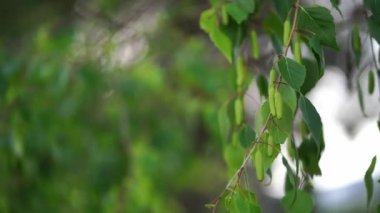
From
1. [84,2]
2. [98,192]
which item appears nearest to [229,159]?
[98,192]

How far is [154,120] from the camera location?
3164 millimetres

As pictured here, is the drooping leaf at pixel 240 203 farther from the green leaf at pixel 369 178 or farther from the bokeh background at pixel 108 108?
the bokeh background at pixel 108 108

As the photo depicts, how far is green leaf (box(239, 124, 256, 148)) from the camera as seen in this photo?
49.0 inches

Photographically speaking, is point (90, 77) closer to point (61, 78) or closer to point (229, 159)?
point (61, 78)

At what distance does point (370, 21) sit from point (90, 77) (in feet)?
5.31

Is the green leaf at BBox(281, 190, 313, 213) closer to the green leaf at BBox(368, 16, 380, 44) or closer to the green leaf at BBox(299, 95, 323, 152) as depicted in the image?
the green leaf at BBox(299, 95, 323, 152)

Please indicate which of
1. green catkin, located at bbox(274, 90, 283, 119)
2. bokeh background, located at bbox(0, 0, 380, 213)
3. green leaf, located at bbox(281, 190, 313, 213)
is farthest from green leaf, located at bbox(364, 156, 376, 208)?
bokeh background, located at bbox(0, 0, 380, 213)

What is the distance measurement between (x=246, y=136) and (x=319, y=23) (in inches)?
10.7

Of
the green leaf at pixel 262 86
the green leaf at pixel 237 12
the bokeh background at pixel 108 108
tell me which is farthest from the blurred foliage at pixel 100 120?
the green leaf at pixel 237 12

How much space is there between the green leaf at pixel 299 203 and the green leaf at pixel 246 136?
165 mm

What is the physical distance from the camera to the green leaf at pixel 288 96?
1032 mm

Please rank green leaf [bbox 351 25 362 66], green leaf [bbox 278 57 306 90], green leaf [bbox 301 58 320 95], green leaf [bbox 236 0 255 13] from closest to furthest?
green leaf [bbox 278 57 306 90], green leaf [bbox 301 58 320 95], green leaf [bbox 236 0 255 13], green leaf [bbox 351 25 362 66]

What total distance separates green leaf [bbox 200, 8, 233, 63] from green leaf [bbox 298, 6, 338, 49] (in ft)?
0.93

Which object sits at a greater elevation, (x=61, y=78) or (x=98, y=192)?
(x=61, y=78)
